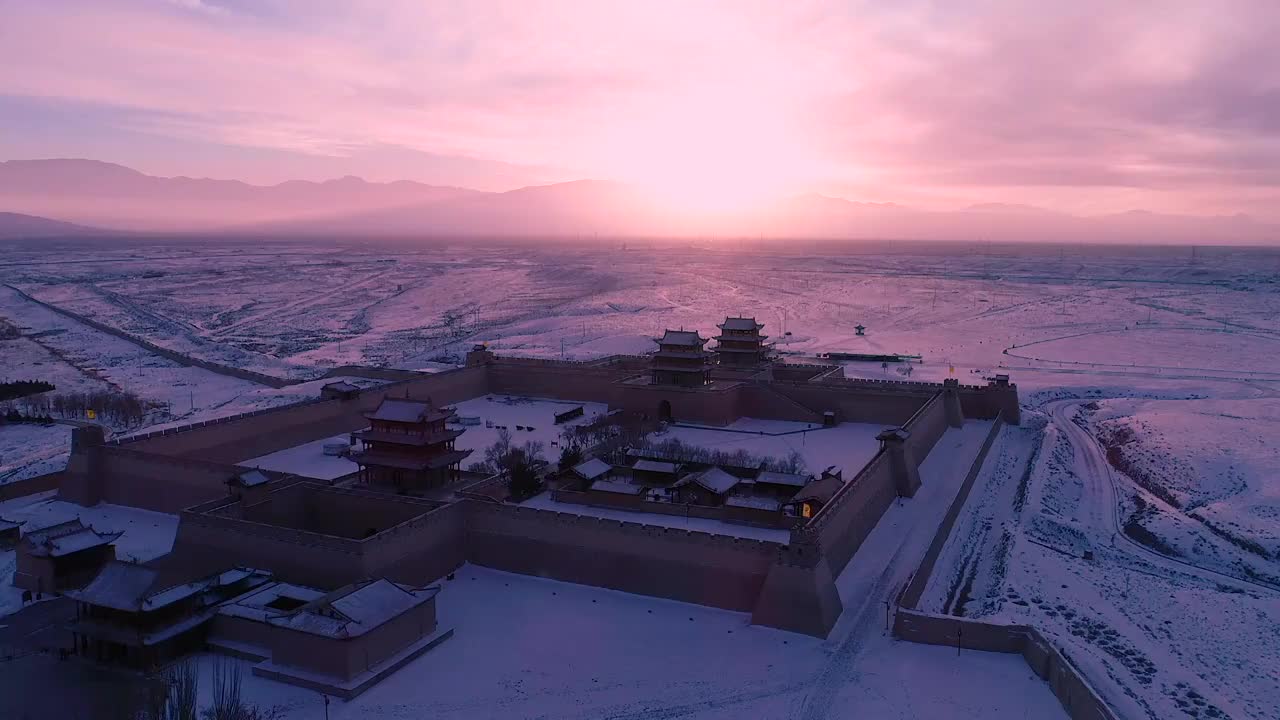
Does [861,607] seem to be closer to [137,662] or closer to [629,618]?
[629,618]

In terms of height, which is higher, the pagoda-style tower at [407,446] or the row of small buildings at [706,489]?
the pagoda-style tower at [407,446]

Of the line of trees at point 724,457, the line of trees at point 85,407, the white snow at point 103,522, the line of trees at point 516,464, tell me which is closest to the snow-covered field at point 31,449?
the line of trees at point 85,407

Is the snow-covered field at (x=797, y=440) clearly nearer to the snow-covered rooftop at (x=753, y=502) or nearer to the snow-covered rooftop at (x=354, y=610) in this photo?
the snow-covered rooftop at (x=753, y=502)

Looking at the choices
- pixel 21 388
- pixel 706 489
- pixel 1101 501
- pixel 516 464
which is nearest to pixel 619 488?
pixel 706 489

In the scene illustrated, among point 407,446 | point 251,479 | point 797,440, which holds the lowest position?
point 797,440

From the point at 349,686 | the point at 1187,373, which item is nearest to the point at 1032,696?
the point at 349,686

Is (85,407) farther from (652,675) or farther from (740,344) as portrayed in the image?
(652,675)
